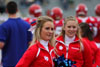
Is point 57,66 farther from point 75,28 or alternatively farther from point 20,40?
point 20,40

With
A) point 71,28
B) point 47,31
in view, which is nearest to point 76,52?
point 71,28

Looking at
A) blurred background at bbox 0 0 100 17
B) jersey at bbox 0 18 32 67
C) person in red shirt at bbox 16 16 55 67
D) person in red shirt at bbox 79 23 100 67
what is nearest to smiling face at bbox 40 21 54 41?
person in red shirt at bbox 16 16 55 67

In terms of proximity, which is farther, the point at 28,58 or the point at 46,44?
A: the point at 46,44

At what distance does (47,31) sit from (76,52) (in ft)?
2.58

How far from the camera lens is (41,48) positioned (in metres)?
3.37

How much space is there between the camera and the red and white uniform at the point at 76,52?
12.8 ft

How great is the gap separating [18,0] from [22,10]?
2007mm

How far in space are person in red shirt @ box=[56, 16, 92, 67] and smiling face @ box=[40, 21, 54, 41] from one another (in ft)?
1.85

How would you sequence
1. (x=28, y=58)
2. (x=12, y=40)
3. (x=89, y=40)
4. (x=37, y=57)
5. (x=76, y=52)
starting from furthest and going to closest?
(x=89, y=40) < (x=12, y=40) < (x=76, y=52) < (x=37, y=57) < (x=28, y=58)

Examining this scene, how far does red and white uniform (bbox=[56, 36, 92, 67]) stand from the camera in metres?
3.91

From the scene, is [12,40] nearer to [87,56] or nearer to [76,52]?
[76,52]

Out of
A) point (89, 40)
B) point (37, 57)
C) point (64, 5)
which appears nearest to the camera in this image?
point (37, 57)

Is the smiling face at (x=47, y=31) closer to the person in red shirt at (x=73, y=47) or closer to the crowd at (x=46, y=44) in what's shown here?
the crowd at (x=46, y=44)

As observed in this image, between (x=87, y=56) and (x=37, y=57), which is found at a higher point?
(x=37, y=57)
